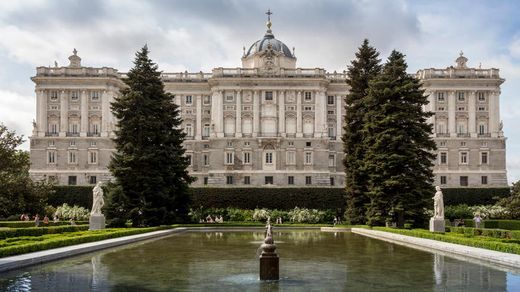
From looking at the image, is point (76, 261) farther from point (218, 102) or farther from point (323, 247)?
point (218, 102)

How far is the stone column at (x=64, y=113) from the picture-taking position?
244ft

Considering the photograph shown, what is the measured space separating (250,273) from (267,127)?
195 feet

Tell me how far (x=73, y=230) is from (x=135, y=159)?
951 cm

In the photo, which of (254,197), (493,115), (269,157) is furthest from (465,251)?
(493,115)

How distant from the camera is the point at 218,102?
74.7m

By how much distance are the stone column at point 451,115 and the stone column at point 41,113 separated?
47689 mm

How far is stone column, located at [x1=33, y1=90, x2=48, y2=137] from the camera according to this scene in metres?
74.2

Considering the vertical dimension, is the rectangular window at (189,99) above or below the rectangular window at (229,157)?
above

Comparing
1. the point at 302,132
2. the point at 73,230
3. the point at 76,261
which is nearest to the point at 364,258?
the point at 76,261

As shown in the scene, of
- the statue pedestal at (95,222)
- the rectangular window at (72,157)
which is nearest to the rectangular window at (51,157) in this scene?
the rectangular window at (72,157)

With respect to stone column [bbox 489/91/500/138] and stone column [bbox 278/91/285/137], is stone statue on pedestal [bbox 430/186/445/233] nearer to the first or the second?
stone column [bbox 278/91/285/137]

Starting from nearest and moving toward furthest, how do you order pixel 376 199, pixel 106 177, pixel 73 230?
pixel 73 230, pixel 376 199, pixel 106 177

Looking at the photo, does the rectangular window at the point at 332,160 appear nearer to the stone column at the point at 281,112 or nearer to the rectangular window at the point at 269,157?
A: the stone column at the point at 281,112

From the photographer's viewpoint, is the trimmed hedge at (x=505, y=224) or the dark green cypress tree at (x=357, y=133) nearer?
the trimmed hedge at (x=505, y=224)
